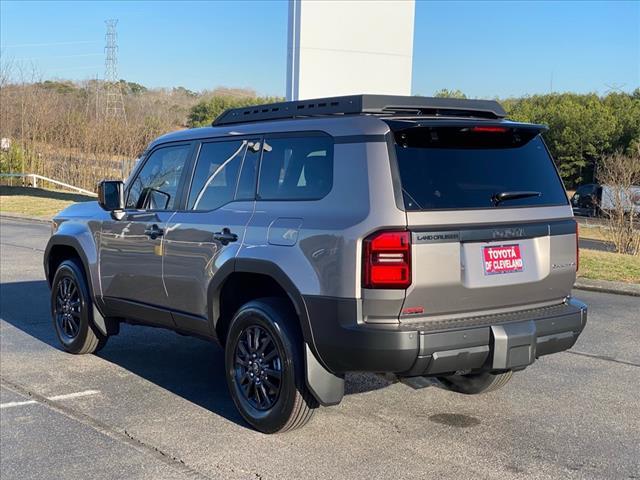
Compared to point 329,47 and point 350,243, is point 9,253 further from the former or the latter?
point 350,243

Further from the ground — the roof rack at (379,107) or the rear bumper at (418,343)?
the roof rack at (379,107)

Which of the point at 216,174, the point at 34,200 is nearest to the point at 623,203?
the point at 216,174

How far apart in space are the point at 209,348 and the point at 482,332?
136 inches

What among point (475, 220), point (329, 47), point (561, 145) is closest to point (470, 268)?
point (475, 220)

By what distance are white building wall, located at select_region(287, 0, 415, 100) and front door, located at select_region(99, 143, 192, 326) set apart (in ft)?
40.7

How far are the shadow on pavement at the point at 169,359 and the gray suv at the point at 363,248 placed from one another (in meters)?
0.51

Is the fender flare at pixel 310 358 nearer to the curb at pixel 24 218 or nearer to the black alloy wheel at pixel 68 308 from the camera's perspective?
the black alloy wheel at pixel 68 308

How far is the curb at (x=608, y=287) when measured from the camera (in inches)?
402

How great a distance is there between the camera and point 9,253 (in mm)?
13641

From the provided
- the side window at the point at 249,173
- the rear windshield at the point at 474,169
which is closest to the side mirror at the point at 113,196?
the side window at the point at 249,173

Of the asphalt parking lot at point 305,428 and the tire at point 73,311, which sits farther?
the tire at point 73,311

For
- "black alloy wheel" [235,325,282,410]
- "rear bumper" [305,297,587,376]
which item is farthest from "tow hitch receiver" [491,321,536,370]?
"black alloy wheel" [235,325,282,410]

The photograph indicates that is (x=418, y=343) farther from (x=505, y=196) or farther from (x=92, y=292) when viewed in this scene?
(x=92, y=292)

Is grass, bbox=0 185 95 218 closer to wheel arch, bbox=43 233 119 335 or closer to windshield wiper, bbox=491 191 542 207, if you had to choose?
wheel arch, bbox=43 233 119 335
